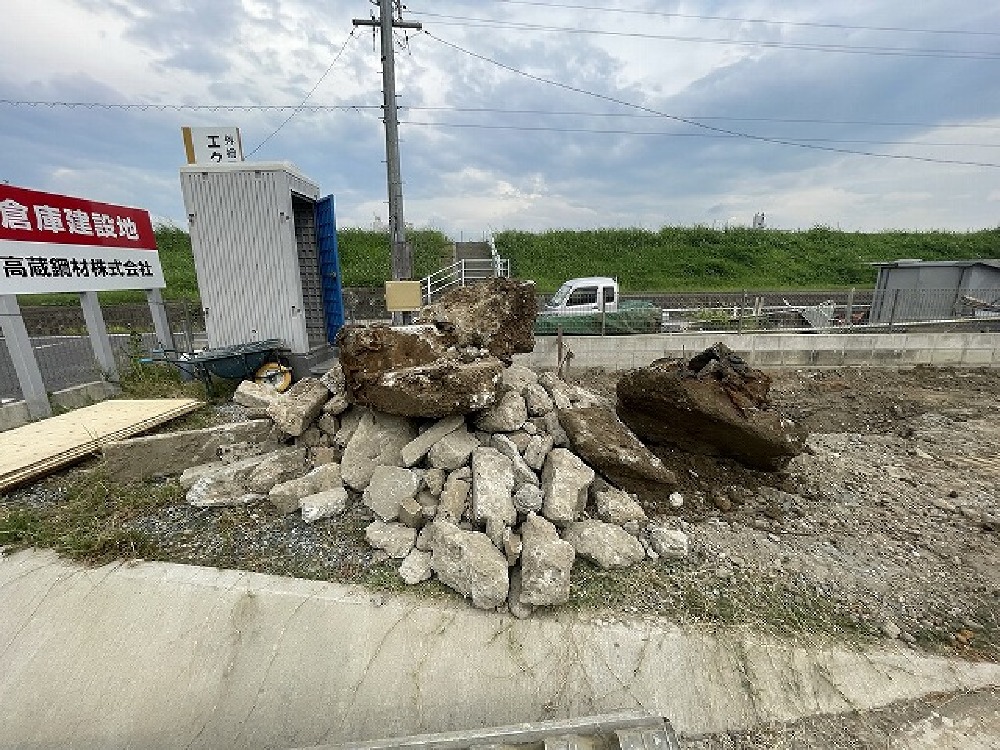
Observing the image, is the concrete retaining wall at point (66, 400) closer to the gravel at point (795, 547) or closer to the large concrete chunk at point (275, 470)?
the gravel at point (795, 547)

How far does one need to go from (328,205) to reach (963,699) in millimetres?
9629

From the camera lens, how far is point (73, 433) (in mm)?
5051

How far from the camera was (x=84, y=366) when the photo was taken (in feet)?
27.5

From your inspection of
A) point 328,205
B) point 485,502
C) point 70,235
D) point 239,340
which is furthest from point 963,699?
point 70,235

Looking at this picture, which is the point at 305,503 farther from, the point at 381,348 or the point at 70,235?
the point at 70,235

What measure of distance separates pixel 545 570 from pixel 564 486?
2.68 ft

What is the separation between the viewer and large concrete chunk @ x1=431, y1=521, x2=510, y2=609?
2832 millimetres

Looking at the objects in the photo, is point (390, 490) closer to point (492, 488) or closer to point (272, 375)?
point (492, 488)

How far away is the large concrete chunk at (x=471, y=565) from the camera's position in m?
2.83

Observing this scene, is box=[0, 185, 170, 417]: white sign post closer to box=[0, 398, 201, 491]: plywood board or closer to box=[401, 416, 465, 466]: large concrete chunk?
box=[0, 398, 201, 491]: plywood board

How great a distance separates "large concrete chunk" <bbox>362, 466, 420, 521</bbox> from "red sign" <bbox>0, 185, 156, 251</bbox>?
6.04m

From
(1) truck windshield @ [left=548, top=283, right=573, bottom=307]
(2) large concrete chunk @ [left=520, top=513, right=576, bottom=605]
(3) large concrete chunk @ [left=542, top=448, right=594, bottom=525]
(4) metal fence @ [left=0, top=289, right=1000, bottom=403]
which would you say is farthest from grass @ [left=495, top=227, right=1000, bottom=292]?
(2) large concrete chunk @ [left=520, top=513, right=576, bottom=605]

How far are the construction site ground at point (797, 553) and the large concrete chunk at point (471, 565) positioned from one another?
A: 0.16m

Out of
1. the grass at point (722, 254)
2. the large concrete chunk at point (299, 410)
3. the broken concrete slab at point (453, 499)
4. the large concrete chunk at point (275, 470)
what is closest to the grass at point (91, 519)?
the large concrete chunk at point (275, 470)
